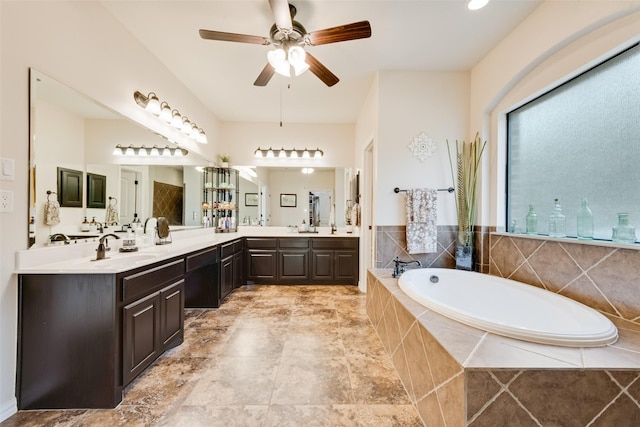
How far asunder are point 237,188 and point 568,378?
4191 mm

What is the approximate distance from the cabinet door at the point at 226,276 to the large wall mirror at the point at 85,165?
818 millimetres

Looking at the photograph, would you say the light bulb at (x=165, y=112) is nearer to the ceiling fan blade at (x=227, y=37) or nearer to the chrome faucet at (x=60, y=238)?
the ceiling fan blade at (x=227, y=37)

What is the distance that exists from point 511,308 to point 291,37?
269cm

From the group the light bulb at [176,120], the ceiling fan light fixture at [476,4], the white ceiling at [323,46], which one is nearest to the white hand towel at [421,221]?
the white ceiling at [323,46]

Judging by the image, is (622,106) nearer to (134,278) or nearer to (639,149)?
(639,149)

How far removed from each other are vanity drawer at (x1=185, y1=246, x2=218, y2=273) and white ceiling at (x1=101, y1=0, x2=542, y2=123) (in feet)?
6.45

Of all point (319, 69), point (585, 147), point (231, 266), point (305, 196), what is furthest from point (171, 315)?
point (585, 147)

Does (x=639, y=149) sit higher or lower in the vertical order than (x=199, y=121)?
lower

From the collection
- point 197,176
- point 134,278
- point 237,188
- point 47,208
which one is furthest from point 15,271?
point 237,188

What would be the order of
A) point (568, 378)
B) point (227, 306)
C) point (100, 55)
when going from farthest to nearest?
point (227, 306)
point (100, 55)
point (568, 378)

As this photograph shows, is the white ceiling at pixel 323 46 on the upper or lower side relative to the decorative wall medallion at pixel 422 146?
upper

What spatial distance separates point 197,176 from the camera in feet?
12.0

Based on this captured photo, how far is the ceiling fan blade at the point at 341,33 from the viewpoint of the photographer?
1.73m

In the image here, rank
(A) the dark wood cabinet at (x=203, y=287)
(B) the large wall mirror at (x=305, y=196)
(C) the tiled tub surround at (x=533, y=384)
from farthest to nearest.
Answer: (B) the large wall mirror at (x=305, y=196), (A) the dark wood cabinet at (x=203, y=287), (C) the tiled tub surround at (x=533, y=384)
